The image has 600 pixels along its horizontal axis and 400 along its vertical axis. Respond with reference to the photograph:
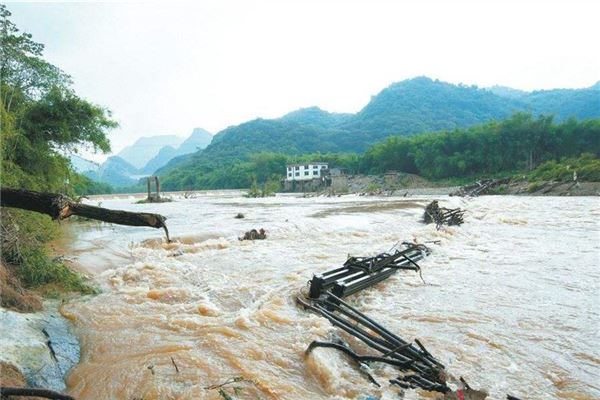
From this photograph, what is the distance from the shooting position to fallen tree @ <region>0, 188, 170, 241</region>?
2.82 meters

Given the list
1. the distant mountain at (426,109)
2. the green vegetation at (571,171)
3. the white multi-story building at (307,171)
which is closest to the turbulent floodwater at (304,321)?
the green vegetation at (571,171)

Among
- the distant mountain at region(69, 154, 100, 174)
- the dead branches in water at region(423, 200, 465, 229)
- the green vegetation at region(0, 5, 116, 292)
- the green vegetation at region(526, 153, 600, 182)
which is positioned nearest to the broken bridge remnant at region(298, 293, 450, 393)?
the green vegetation at region(0, 5, 116, 292)

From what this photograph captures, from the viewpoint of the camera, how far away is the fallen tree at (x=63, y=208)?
282cm

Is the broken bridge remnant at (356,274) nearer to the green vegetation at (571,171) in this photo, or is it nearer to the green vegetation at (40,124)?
the green vegetation at (40,124)

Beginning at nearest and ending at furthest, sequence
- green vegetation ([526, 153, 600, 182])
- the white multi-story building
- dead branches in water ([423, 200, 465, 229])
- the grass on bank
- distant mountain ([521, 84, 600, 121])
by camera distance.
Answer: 1. the grass on bank
2. dead branches in water ([423, 200, 465, 229])
3. green vegetation ([526, 153, 600, 182])
4. the white multi-story building
5. distant mountain ([521, 84, 600, 121])

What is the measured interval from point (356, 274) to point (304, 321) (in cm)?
229

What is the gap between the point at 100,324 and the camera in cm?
556

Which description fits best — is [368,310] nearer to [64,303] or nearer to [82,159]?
[64,303]

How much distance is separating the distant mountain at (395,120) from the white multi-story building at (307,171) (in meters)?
46.3

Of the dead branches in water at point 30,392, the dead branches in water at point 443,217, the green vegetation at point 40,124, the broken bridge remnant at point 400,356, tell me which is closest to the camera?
the dead branches in water at point 30,392

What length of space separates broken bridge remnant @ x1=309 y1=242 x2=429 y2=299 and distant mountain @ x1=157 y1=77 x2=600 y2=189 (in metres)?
111

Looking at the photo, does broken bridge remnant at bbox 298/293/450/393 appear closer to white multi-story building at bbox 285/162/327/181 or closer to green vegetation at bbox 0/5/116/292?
green vegetation at bbox 0/5/116/292

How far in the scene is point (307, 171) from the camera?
7800 centimetres

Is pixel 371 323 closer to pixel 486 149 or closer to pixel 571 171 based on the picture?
pixel 571 171
